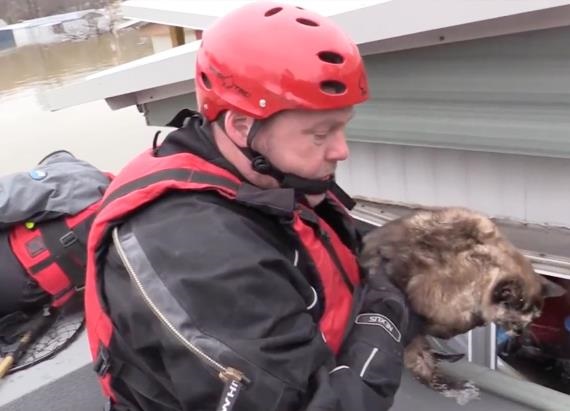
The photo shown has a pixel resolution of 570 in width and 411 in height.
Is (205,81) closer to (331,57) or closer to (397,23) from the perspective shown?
(331,57)

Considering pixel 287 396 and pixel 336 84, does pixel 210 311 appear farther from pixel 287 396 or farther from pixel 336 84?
pixel 336 84

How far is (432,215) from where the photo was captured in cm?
216

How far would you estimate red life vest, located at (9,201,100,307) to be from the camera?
2.92 meters

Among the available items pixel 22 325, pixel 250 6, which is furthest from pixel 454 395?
Result: pixel 22 325

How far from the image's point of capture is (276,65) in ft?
5.05

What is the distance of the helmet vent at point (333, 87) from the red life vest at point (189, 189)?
0.31m

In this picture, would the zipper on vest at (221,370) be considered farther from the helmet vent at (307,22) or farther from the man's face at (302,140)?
the helmet vent at (307,22)

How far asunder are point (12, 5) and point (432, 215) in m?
45.0

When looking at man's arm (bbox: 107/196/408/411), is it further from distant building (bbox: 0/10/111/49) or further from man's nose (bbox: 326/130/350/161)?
distant building (bbox: 0/10/111/49)

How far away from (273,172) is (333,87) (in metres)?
0.25

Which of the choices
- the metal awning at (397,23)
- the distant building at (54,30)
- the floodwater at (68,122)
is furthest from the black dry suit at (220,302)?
the distant building at (54,30)

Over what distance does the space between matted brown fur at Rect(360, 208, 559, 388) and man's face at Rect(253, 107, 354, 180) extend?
1.76 ft

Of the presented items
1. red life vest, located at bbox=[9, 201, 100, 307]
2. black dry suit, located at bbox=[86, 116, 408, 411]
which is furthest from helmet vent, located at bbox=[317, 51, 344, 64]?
red life vest, located at bbox=[9, 201, 100, 307]

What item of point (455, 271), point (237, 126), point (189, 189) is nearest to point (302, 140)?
point (237, 126)
